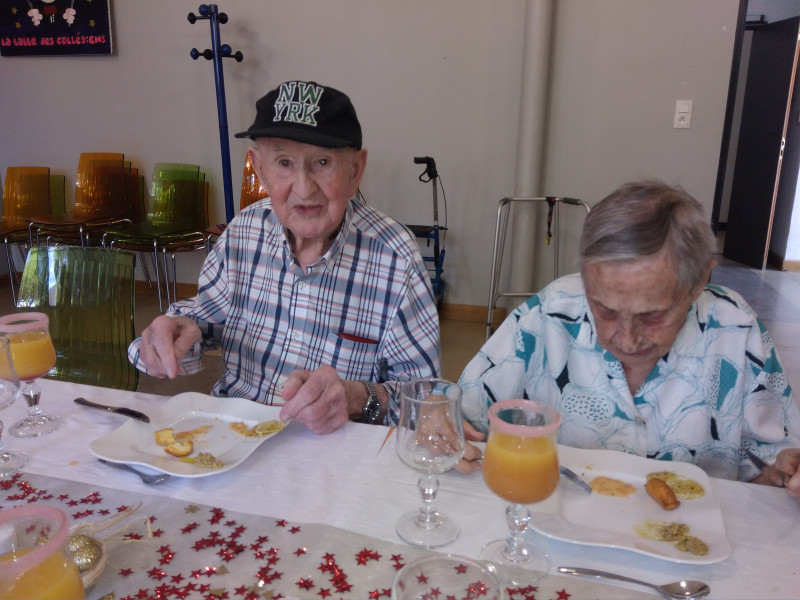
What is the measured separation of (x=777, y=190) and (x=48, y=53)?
673 cm

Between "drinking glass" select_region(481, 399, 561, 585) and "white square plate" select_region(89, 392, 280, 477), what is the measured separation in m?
0.47

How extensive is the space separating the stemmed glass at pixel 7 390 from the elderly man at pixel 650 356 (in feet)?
2.85

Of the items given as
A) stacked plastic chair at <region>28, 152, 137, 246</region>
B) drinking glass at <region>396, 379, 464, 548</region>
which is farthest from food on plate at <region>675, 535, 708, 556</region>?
stacked plastic chair at <region>28, 152, 137, 246</region>

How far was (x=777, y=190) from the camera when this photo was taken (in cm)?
578

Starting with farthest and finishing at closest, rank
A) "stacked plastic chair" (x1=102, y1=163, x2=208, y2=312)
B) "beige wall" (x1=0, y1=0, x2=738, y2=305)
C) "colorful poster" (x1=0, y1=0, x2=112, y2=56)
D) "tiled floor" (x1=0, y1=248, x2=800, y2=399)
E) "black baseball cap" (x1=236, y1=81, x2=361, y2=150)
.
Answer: "colorful poster" (x1=0, y1=0, x2=112, y2=56) < "stacked plastic chair" (x1=102, y1=163, x2=208, y2=312) < "beige wall" (x1=0, y1=0, x2=738, y2=305) < "tiled floor" (x1=0, y1=248, x2=800, y2=399) < "black baseball cap" (x1=236, y1=81, x2=361, y2=150)

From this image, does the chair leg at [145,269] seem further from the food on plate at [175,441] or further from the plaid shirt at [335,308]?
the food on plate at [175,441]

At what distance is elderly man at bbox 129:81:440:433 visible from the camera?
4.33ft

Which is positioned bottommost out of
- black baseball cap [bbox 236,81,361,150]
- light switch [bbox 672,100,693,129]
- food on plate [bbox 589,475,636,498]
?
food on plate [bbox 589,475,636,498]

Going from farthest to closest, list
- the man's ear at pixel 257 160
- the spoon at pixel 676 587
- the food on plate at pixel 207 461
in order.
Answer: the man's ear at pixel 257 160
the food on plate at pixel 207 461
the spoon at pixel 676 587

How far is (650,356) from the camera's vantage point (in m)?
1.10

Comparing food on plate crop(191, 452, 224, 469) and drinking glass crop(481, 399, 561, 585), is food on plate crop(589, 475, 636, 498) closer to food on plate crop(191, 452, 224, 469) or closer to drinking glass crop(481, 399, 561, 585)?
drinking glass crop(481, 399, 561, 585)

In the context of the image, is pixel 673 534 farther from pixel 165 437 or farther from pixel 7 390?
pixel 7 390

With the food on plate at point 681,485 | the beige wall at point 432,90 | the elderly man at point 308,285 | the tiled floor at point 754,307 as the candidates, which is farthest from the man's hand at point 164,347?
the beige wall at point 432,90

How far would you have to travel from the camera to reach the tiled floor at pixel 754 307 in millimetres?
3211
